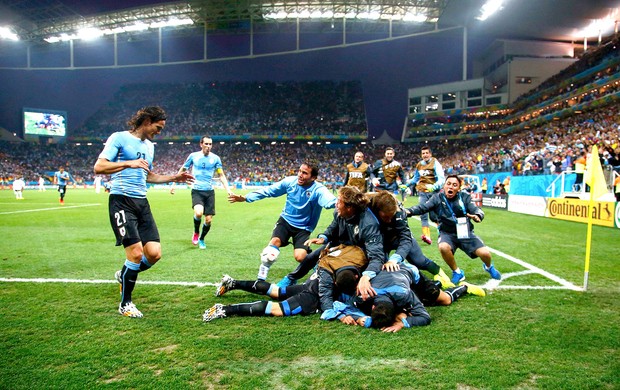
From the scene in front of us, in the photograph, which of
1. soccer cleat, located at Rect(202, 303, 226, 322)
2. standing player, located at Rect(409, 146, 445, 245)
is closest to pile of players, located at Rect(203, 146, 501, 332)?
soccer cleat, located at Rect(202, 303, 226, 322)

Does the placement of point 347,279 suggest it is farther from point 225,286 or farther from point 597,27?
point 597,27

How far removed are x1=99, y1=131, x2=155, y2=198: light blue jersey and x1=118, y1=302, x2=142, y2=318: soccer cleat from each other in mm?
1196

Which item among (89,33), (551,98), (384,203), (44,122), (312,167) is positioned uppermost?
(89,33)

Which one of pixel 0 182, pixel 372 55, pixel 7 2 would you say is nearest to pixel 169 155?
pixel 0 182

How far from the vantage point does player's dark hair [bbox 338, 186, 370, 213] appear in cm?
398

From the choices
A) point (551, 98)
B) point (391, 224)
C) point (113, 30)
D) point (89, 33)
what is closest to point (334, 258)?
point (391, 224)

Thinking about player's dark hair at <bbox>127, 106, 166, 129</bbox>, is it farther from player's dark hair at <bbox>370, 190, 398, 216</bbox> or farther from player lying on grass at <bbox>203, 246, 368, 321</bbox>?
player's dark hair at <bbox>370, 190, 398, 216</bbox>

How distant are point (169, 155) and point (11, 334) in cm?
6319

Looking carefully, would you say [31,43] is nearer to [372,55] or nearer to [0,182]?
[0,182]

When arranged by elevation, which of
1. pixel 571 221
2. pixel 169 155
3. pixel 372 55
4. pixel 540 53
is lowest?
pixel 571 221

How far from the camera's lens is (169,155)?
205 feet

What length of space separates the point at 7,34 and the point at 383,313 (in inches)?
1978

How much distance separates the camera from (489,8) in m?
35.2

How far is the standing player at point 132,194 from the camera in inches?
156
